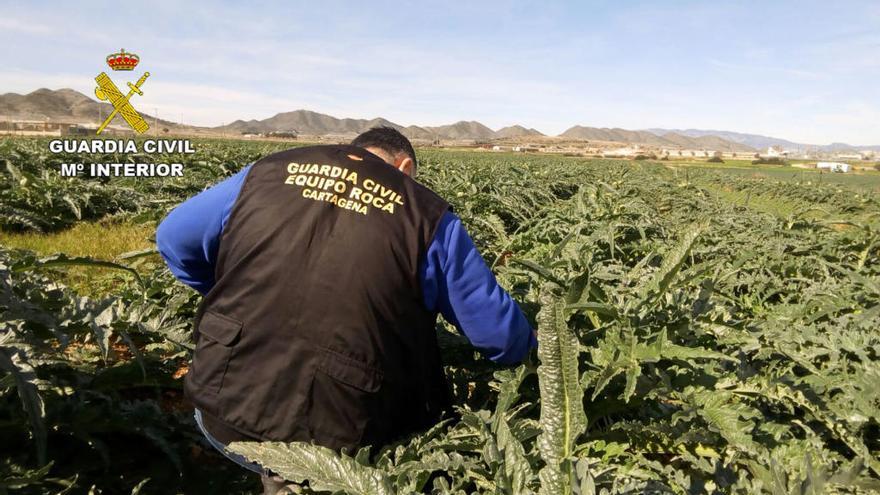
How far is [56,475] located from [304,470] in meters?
1.30

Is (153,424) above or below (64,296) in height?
below

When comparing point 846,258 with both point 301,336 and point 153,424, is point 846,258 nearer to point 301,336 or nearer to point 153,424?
point 301,336

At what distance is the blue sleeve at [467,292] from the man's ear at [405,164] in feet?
1.90

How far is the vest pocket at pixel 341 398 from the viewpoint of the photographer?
1.74 metres

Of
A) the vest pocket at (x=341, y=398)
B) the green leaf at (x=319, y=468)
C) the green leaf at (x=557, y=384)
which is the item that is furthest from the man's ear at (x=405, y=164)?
the green leaf at (x=557, y=384)

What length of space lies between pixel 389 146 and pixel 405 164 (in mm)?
116

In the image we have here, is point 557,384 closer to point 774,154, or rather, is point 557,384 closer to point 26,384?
point 26,384

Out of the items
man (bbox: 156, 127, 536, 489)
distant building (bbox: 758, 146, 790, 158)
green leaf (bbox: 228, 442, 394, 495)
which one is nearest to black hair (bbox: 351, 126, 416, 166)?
man (bbox: 156, 127, 536, 489)

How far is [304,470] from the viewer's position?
1369 mm

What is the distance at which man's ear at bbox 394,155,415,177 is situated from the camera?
7.60ft

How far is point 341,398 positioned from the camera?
5.79 feet

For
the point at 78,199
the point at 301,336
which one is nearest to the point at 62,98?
the point at 78,199

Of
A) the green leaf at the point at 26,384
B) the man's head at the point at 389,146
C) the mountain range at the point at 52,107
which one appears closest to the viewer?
the green leaf at the point at 26,384

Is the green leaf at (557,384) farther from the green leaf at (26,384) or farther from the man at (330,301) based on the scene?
the green leaf at (26,384)
